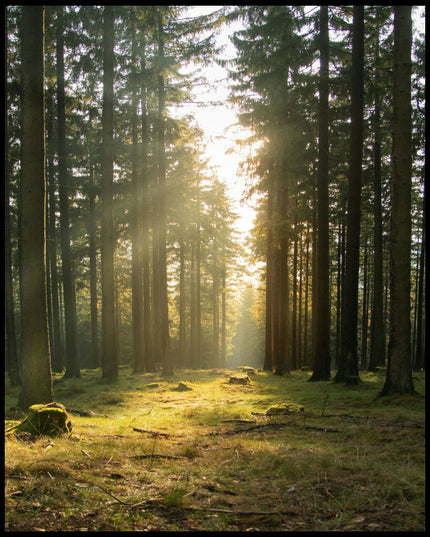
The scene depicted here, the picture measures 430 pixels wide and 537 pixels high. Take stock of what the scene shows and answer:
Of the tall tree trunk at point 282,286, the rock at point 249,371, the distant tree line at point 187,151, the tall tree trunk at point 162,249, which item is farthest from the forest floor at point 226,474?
the rock at point 249,371

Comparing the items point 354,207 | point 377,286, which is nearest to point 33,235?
point 354,207

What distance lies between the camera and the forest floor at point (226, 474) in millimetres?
3102

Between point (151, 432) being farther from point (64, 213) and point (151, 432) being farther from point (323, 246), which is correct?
point (64, 213)

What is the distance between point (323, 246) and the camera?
14.2 metres

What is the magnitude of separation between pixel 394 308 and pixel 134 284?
539 inches

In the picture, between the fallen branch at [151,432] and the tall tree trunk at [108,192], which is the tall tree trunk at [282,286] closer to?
the tall tree trunk at [108,192]

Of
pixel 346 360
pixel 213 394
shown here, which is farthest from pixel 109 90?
pixel 346 360

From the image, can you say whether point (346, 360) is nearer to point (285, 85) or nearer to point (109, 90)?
point (285, 85)

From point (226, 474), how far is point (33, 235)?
6.30m

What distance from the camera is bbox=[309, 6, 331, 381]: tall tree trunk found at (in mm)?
13711

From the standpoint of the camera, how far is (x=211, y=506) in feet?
11.1

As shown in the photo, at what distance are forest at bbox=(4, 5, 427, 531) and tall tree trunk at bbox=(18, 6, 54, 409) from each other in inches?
1.7

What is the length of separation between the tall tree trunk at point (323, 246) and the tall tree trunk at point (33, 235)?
31.4 ft

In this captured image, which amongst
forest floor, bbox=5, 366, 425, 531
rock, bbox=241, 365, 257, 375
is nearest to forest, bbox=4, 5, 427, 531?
forest floor, bbox=5, 366, 425, 531
